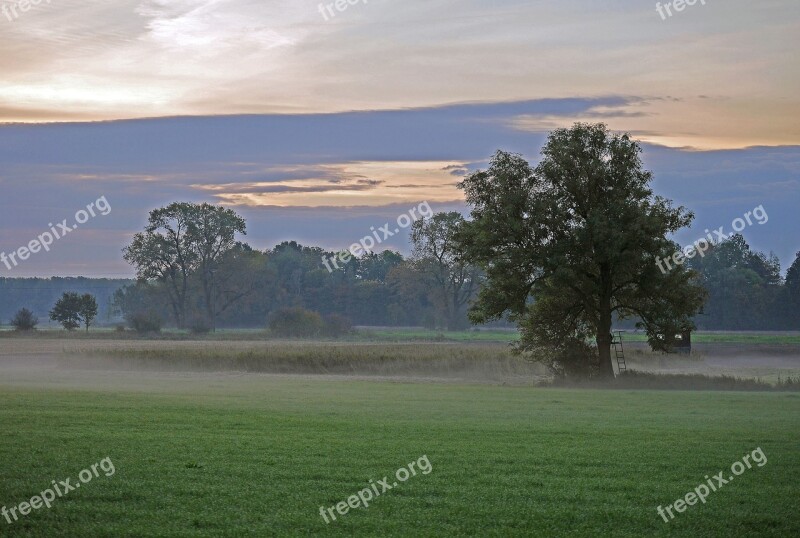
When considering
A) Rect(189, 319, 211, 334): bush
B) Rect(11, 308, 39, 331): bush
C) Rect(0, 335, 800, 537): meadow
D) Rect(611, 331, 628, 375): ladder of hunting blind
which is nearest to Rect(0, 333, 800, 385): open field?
Rect(611, 331, 628, 375): ladder of hunting blind

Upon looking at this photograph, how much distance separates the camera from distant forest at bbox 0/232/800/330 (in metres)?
143

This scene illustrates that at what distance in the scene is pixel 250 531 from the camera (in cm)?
1216

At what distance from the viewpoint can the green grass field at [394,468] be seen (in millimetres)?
12648

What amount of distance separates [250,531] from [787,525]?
743 centimetres

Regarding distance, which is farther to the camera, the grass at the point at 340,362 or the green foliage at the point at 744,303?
the green foliage at the point at 744,303

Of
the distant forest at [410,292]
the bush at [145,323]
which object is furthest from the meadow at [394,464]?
the distant forest at [410,292]

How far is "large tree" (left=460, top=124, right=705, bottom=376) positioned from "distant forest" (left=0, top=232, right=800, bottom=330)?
8708 cm

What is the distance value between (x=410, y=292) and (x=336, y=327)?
30960 mm

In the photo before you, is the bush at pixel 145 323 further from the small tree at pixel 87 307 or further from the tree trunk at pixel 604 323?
the tree trunk at pixel 604 323

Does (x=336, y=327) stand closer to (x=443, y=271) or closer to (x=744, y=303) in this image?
(x=443, y=271)

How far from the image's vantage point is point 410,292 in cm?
16175

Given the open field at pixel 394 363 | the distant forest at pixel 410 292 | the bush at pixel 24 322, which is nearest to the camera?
the open field at pixel 394 363

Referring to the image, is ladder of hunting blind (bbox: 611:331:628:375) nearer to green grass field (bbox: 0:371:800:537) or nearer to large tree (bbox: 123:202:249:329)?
green grass field (bbox: 0:371:800:537)

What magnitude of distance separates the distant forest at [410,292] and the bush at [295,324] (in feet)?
40.6
